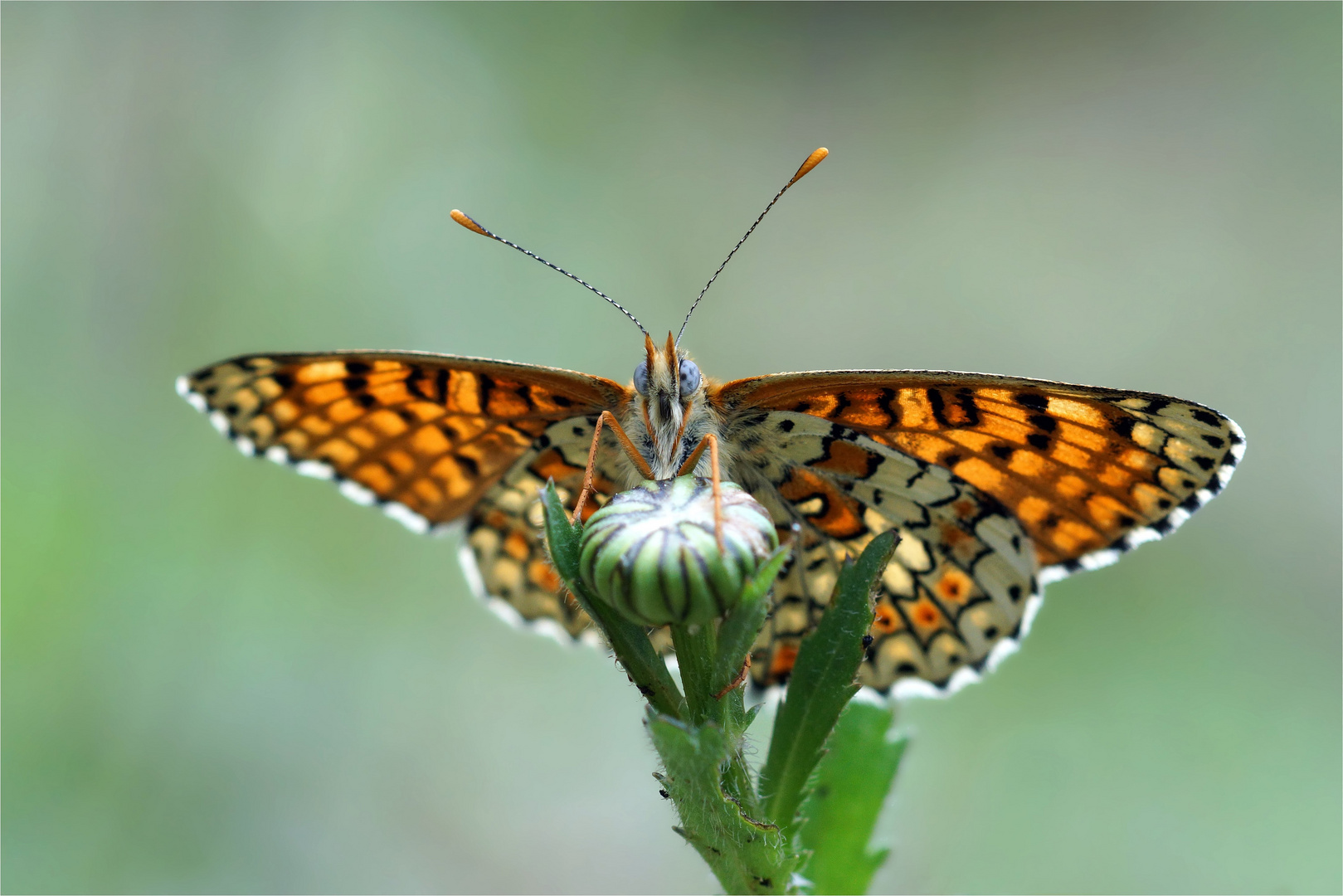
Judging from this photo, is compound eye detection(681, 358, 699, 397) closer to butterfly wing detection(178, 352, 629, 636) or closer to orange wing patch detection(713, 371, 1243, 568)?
orange wing patch detection(713, 371, 1243, 568)

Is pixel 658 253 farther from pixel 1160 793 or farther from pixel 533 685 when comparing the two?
pixel 1160 793

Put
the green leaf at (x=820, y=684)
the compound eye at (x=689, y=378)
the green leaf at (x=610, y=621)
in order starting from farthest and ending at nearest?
the compound eye at (x=689, y=378) → the green leaf at (x=820, y=684) → the green leaf at (x=610, y=621)

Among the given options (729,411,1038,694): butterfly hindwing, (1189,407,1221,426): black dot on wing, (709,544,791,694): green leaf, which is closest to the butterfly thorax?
(729,411,1038,694): butterfly hindwing

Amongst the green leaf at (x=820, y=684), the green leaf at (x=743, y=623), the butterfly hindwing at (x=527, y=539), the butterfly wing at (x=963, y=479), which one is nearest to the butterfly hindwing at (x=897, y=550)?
the butterfly wing at (x=963, y=479)

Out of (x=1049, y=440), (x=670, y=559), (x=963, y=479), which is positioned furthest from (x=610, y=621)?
(x=1049, y=440)

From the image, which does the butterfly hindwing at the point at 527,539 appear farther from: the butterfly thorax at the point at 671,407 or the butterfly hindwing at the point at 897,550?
the butterfly hindwing at the point at 897,550
